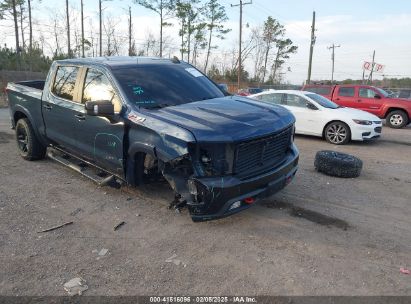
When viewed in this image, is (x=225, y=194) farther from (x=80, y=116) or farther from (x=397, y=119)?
(x=397, y=119)

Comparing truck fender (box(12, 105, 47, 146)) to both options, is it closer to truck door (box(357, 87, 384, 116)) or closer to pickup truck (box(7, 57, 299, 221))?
pickup truck (box(7, 57, 299, 221))

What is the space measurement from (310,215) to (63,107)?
3851mm

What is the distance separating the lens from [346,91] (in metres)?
14.1

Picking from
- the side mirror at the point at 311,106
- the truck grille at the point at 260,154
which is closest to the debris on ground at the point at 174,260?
the truck grille at the point at 260,154

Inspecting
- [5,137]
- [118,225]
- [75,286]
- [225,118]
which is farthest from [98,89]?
[5,137]

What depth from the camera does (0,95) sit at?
22891 mm

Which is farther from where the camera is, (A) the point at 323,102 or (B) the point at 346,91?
(B) the point at 346,91

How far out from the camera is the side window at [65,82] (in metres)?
5.36

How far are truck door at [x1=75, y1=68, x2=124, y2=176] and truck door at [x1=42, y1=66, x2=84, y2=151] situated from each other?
0.19 metres

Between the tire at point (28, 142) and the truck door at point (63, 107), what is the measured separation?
852 mm

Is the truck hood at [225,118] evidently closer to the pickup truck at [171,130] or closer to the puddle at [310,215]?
the pickup truck at [171,130]

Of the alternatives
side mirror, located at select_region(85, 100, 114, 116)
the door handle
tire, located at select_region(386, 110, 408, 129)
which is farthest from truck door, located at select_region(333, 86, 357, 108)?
side mirror, located at select_region(85, 100, 114, 116)

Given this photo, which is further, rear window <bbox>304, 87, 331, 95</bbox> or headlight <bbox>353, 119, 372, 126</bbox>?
rear window <bbox>304, 87, 331, 95</bbox>

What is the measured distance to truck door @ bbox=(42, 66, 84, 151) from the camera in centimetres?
523
